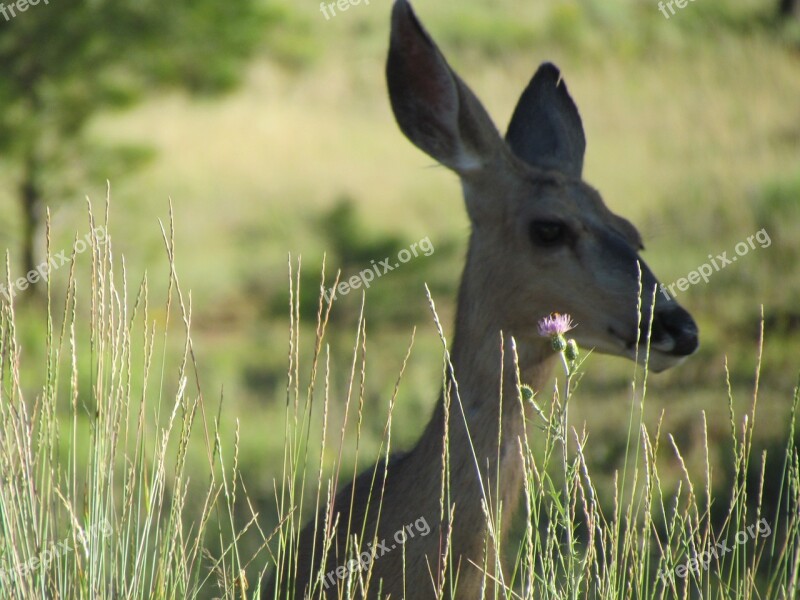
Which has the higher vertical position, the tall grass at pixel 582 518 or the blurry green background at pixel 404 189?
the blurry green background at pixel 404 189

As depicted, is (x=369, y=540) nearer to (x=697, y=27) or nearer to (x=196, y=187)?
(x=196, y=187)

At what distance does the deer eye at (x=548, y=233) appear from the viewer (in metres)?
4.43

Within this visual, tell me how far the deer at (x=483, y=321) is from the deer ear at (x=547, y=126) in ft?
1.08

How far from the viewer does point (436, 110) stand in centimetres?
460

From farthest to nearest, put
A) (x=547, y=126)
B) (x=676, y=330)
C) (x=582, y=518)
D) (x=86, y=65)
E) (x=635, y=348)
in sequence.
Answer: (x=86, y=65) → (x=547, y=126) → (x=582, y=518) → (x=635, y=348) → (x=676, y=330)

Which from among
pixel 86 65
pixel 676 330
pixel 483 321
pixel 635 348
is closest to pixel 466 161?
pixel 483 321

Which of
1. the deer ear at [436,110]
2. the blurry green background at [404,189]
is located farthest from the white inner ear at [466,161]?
the blurry green background at [404,189]

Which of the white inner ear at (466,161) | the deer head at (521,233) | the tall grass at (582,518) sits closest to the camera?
the tall grass at (582,518)

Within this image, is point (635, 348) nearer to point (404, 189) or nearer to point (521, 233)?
point (521, 233)

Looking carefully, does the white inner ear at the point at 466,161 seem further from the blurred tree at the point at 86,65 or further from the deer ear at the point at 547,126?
the blurred tree at the point at 86,65

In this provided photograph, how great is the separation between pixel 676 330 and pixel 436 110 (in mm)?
1183

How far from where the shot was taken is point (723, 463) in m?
7.80

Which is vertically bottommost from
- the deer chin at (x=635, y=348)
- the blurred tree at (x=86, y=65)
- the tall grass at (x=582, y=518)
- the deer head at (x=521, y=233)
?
the tall grass at (x=582, y=518)

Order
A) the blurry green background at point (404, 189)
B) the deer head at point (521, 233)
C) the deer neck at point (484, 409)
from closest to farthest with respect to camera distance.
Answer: the deer neck at point (484, 409) < the deer head at point (521, 233) < the blurry green background at point (404, 189)
